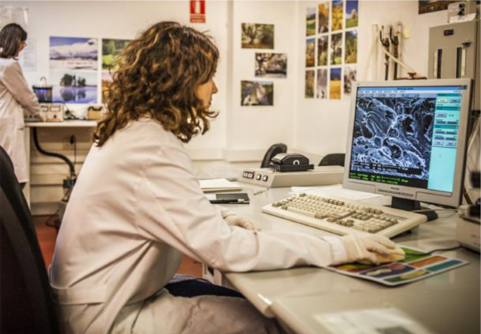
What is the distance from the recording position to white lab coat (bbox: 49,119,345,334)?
119cm

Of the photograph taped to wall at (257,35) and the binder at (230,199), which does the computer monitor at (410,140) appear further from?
the photograph taped to wall at (257,35)

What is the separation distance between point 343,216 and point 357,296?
506 millimetres

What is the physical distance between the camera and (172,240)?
3.89 feet

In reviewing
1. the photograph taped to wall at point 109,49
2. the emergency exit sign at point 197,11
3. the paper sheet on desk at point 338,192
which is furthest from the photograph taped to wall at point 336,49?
the paper sheet on desk at point 338,192

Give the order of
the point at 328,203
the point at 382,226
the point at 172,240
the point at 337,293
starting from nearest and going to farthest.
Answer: the point at 337,293 → the point at 172,240 → the point at 382,226 → the point at 328,203

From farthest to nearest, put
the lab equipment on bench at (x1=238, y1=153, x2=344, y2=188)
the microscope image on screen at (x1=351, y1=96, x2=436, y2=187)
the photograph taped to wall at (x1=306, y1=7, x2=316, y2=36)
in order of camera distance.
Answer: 1. the photograph taped to wall at (x1=306, y1=7, x2=316, y2=36)
2. the lab equipment on bench at (x1=238, y1=153, x2=344, y2=188)
3. the microscope image on screen at (x1=351, y1=96, x2=436, y2=187)

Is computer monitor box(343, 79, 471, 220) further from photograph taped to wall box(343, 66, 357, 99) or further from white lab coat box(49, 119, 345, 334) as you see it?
photograph taped to wall box(343, 66, 357, 99)

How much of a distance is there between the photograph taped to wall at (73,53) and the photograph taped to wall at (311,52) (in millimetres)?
1762

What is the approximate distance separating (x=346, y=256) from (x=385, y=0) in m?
2.67

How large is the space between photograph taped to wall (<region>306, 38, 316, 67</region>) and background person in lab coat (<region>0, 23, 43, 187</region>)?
214 centimetres

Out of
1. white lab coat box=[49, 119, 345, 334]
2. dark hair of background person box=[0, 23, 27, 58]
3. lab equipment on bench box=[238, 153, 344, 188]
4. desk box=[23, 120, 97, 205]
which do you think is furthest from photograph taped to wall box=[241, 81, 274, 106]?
white lab coat box=[49, 119, 345, 334]

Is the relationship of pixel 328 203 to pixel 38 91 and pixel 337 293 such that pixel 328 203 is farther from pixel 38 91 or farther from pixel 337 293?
pixel 38 91

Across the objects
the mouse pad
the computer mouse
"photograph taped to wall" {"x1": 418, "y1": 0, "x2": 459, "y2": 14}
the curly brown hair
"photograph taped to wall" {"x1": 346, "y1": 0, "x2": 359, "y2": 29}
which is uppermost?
"photograph taped to wall" {"x1": 346, "y1": 0, "x2": 359, "y2": 29}

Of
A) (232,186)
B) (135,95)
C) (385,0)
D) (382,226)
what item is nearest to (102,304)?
(135,95)
